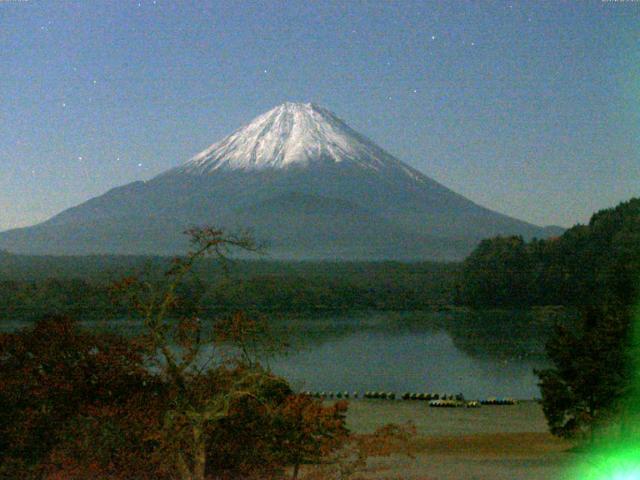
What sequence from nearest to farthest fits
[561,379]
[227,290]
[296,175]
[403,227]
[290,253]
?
[561,379] < [227,290] < [290,253] < [403,227] < [296,175]

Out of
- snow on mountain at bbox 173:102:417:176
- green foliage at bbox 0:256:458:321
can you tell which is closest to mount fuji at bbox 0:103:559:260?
snow on mountain at bbox 173:102:417:176

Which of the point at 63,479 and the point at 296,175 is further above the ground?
the point at 296,175

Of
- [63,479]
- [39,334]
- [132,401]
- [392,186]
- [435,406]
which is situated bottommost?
[435,406]

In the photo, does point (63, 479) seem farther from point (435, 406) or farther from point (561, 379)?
point (435, 406)

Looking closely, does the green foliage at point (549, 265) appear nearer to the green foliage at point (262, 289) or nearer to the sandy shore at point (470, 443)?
the green foliage at point (262, 289)

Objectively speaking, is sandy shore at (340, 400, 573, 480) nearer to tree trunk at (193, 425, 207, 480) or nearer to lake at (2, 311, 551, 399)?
lake at (2, 311, 551, 399)

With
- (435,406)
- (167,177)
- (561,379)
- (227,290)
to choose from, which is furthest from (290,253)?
(561,379)

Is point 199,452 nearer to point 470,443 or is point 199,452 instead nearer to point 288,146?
point 470,443
